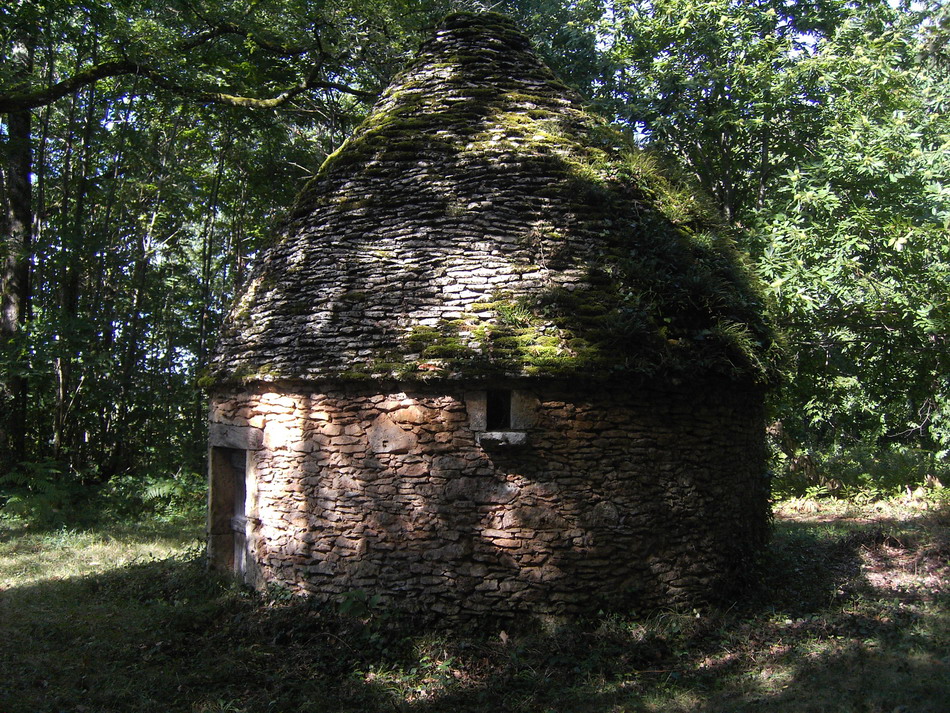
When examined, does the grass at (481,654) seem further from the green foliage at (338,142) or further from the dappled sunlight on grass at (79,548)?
the green foliage at (338,142)

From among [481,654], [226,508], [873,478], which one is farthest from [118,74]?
[873,478]

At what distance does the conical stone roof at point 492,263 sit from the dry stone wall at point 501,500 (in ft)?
1.20

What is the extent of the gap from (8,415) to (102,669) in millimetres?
10074

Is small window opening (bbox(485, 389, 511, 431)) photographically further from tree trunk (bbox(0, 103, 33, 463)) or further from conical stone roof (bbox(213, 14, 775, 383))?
tree trunk (bbox(0, 103, 33, 463))

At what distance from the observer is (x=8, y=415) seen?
43.9 feet

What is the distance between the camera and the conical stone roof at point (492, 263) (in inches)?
244

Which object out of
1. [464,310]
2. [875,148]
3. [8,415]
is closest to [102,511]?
[8,415]

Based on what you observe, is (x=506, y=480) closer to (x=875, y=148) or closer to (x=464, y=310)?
(x=464, y=310)

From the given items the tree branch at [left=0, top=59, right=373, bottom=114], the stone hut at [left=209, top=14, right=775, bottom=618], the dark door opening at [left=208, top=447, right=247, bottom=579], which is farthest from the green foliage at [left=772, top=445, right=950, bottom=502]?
the tree branch at [left=0, top=59, right=373, bottom=114]

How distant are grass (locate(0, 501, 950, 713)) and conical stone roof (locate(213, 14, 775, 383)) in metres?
2.31

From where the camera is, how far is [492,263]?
6.53 m

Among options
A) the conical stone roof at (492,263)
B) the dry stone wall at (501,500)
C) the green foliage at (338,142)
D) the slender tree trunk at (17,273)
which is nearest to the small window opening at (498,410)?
the dry stone wall at (501,500)

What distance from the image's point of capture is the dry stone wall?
5.98 m

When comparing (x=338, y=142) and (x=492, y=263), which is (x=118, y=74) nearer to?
(x=338, y=142)
